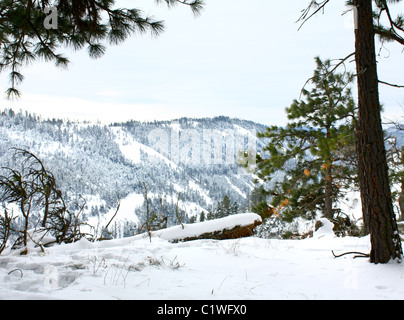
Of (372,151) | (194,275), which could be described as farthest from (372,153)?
(194,275)

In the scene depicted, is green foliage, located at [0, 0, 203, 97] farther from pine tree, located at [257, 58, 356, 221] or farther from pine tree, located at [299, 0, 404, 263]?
pine tree, located at [257, 58, 356, 221]

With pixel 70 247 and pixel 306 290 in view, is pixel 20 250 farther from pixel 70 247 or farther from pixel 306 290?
pixel 306 290

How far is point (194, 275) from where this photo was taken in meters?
3.22

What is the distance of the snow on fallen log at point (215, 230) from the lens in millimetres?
6129

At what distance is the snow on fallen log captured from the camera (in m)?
6.13

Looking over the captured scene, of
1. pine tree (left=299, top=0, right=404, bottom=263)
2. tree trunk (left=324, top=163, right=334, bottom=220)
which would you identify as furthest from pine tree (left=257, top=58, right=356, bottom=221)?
pine tree (left=299, top=0, right=404, bottom=263)

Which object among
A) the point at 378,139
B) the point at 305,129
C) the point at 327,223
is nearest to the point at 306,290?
the point at 378,139

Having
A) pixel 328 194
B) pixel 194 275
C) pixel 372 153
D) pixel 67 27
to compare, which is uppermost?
pixel 67 27

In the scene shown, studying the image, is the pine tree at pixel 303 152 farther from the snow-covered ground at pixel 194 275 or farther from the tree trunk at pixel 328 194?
the snow-covered ground at pixel 194 275

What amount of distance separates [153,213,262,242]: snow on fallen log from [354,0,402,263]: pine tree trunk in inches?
116

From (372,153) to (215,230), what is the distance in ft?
11.3

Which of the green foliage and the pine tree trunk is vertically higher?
the green foliage

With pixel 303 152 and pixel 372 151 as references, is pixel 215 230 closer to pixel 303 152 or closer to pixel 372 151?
pixel 372 151
